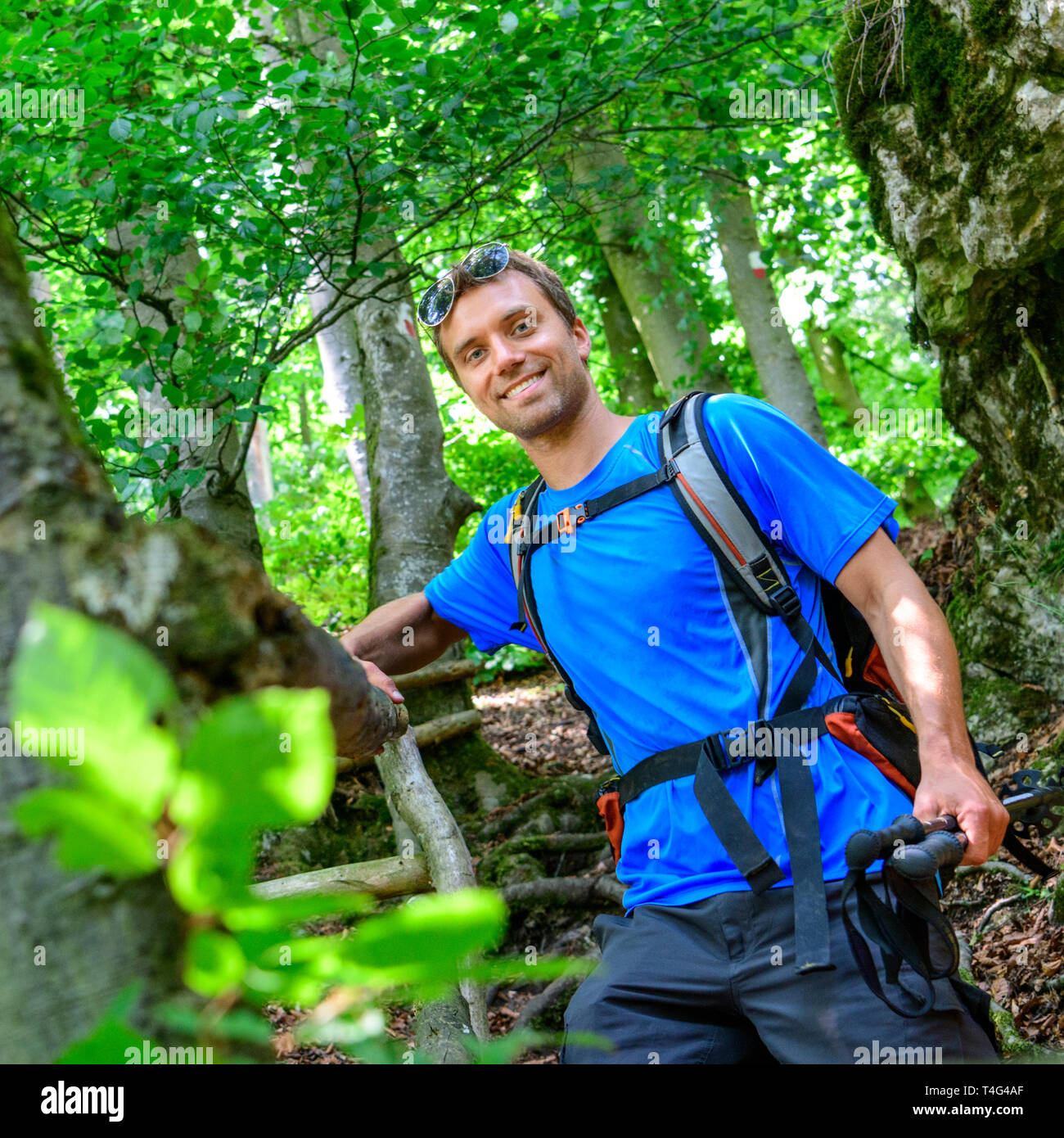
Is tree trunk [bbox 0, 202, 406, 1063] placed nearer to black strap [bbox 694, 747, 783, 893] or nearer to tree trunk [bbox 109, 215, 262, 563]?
black strap [bbox 694, 747, 783, 893]

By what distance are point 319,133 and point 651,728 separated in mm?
3099

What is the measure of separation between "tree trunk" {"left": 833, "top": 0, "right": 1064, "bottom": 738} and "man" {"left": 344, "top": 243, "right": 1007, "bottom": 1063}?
210 cm

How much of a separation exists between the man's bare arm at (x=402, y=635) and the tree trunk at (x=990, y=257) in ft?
8.75

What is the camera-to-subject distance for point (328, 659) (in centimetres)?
101

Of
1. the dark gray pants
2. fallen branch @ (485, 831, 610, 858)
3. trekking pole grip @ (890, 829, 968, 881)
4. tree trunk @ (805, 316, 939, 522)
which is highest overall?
tree trunk @ (805, 316, 939, 522)

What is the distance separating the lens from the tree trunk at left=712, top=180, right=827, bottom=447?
8.63 metres

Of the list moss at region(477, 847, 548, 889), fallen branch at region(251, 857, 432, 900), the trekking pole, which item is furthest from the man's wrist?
moss at region(477, 847, 548, 889)

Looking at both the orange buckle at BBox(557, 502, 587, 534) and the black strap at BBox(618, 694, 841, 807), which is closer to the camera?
the black strap at BBox(618, 694, 841, 807)

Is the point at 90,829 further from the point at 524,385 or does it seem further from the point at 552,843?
the point at 552,843

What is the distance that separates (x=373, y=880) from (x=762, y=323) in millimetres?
6469

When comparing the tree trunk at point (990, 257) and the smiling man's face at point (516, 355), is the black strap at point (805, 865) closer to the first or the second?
the smiling man's face at point (516, 355)

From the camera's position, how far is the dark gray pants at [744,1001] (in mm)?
1948

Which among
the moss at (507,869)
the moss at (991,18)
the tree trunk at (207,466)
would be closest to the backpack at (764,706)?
the moss at (991,18)

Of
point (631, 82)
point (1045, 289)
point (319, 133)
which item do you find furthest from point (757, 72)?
point (319, 133)
